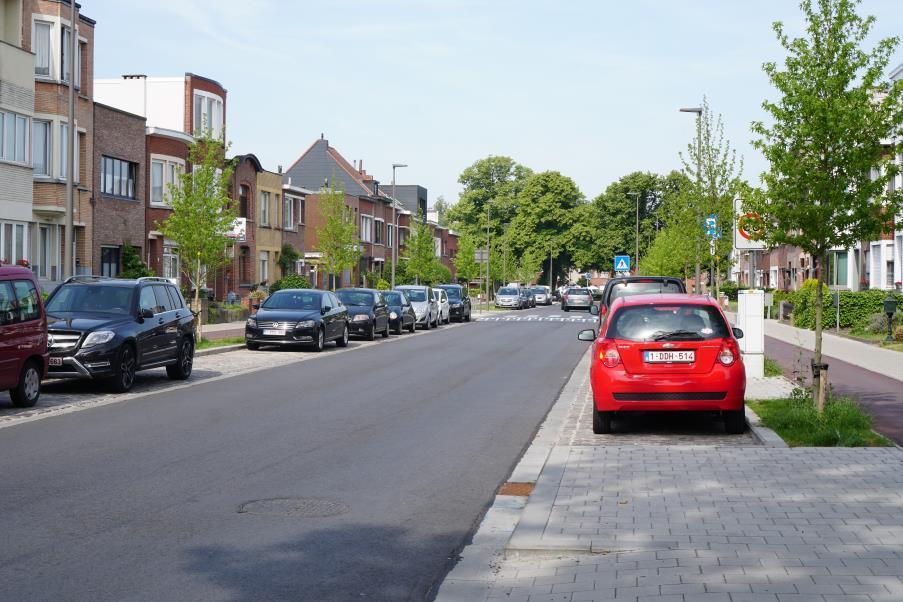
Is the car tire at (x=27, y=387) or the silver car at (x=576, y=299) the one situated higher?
the silver car at (x=576, y=299)

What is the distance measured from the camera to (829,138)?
12906mm

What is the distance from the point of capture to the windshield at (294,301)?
28.2m

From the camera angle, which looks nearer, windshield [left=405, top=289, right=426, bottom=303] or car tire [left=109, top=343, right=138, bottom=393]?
car tire [left=109, top=343, right=138, bottom=393]

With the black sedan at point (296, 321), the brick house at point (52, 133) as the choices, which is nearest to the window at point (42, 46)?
the brick house at point (52, 133)

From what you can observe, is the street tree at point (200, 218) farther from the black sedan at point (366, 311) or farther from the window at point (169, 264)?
the window at point (169, 264)

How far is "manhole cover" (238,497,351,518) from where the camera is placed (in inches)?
311

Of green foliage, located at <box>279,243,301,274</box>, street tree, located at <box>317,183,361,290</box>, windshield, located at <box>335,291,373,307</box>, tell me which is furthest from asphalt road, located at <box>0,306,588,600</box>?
green foliage, located at <box>279,243,301,274</box>

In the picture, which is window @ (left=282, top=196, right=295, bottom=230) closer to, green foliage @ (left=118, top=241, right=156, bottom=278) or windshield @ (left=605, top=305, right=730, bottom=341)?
green foliage @ (left=118, top=241, right=156, bottom=278)

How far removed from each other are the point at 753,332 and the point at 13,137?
71.9ft

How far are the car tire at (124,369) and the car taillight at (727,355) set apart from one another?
358 inches

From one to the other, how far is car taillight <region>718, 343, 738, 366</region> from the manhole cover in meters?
5.33

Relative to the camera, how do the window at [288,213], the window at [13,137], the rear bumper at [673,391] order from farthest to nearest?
the window at [288,213]
the window at [13,137]
the rear bumper at [673,391]

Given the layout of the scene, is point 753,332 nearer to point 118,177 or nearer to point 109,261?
point 109,261

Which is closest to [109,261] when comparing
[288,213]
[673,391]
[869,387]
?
[288,213]
